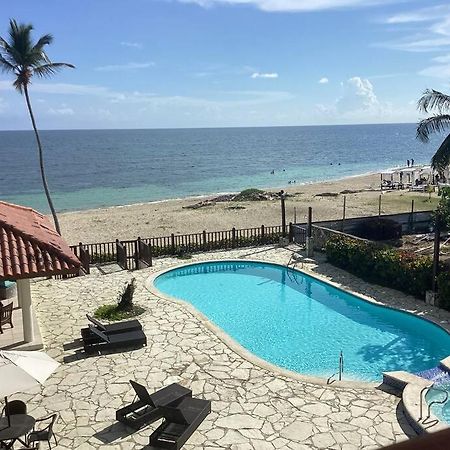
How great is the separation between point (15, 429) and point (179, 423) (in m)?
2.84

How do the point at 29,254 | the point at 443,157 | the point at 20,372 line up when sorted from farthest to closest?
the point at 443,157
the point at 29,254
the point at 20,372

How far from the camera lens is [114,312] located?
15.6 meters

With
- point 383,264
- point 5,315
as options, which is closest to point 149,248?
point 5,315

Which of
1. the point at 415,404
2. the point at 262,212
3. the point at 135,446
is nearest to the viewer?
the point at 135,446

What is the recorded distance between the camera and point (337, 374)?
41.5 ft

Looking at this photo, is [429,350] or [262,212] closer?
[429,350]

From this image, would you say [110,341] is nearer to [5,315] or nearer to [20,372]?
[5,315]

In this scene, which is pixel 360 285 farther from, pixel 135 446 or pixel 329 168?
pixel 329 168

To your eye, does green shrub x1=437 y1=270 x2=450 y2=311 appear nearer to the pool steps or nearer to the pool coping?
the pool coping

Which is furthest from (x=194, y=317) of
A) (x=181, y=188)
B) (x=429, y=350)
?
(x=181, y=188)

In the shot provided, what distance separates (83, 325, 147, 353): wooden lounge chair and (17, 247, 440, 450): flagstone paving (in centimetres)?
26

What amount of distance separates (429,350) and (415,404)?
4768mm

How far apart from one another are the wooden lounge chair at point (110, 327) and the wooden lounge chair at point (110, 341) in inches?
4.1

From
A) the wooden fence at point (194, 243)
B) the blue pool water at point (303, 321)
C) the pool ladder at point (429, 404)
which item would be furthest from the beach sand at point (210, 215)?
the pool ladder at point (429, 404)
